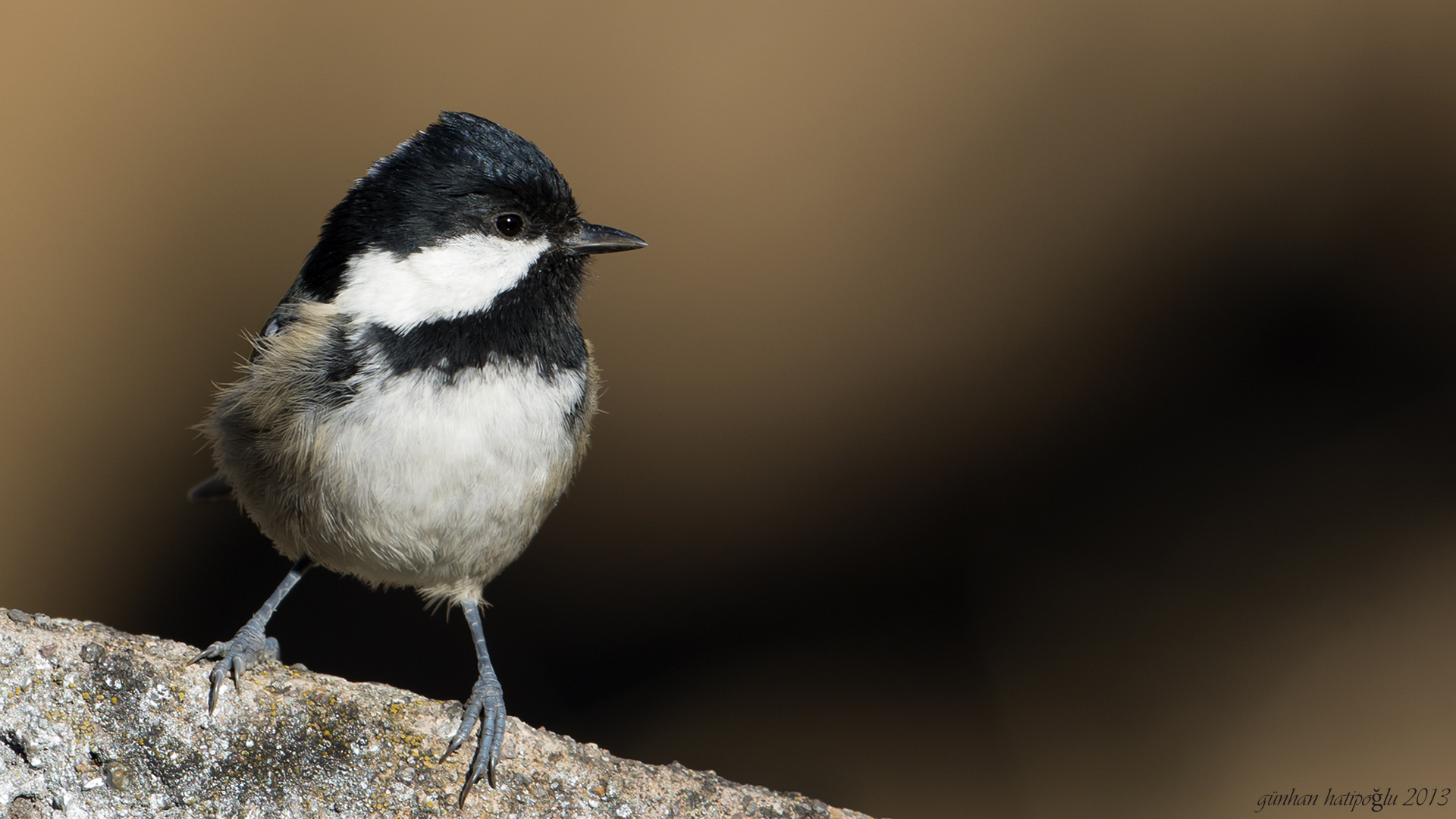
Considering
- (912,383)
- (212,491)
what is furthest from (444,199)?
(912,383)

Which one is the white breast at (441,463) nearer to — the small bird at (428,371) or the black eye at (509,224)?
the small bird at (428,371)

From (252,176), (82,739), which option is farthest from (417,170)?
(252,176)

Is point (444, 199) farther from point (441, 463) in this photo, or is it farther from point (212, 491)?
point (212, 491)

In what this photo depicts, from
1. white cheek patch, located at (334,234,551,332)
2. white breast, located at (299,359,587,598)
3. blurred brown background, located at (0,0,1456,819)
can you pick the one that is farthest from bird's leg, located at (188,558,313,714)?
blurred brown background, located at (0,0,1456,819)

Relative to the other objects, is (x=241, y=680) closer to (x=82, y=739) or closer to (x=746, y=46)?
(x=82, y=739)

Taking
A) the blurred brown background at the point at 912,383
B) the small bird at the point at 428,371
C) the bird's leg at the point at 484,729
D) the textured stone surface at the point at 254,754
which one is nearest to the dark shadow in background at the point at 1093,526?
the blurred brown background at the point at 912,383

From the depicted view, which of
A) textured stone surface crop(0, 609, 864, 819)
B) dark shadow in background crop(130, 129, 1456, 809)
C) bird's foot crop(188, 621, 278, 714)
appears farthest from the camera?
dark shadow in background crop(130, 129, 1456, 809)

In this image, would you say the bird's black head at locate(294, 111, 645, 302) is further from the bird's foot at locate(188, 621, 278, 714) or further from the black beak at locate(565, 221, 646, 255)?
the bird's foot at locate(188, 621, 278, 714)
